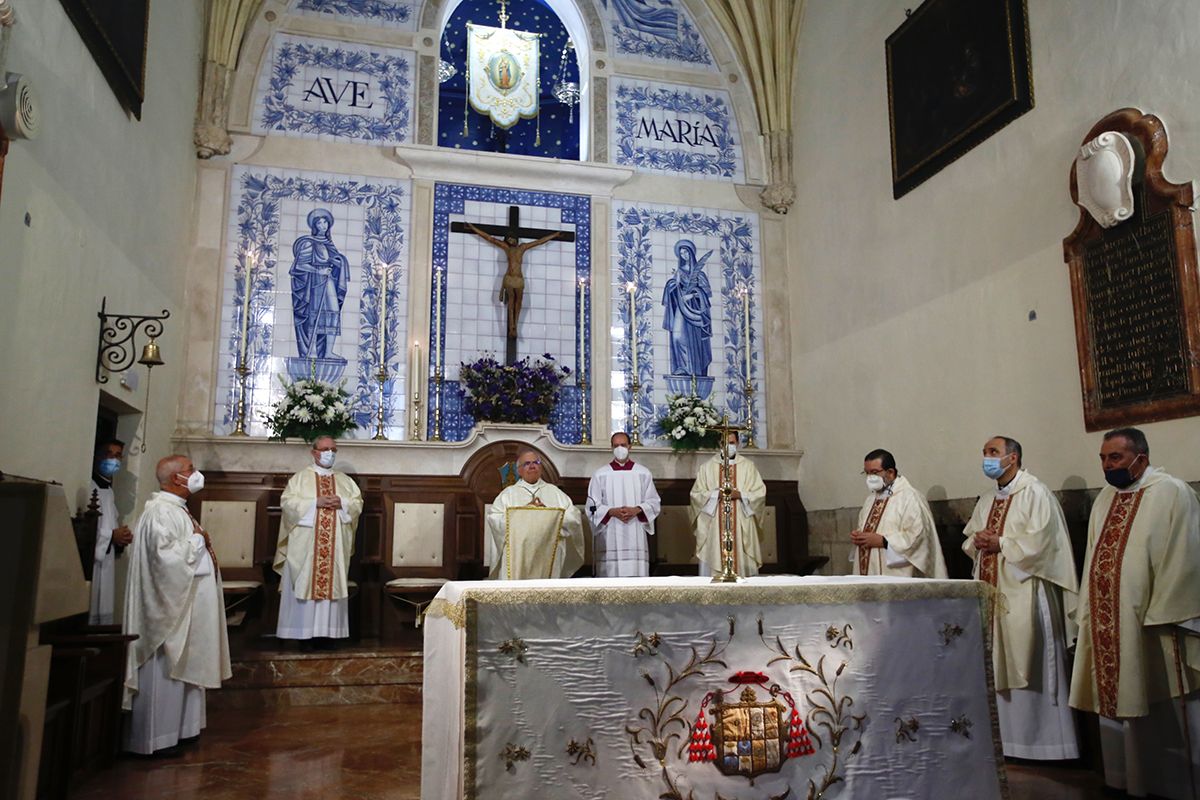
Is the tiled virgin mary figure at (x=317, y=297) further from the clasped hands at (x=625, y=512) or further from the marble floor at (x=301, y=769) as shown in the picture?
the marble floor at (x=301, y=769)

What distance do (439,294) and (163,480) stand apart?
4.13 meters

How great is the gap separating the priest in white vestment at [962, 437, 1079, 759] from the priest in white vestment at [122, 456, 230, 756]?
4.73m

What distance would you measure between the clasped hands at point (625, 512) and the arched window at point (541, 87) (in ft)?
14.3

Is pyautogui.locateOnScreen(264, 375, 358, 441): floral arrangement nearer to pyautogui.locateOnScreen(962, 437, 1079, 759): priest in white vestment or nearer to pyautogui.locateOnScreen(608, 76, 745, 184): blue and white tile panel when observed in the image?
pyautogui.locateOnScreen(608, 76, 745, 184): blue and white tile panel

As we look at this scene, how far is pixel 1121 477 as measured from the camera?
16.0ft

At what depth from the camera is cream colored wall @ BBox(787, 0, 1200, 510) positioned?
5941mm

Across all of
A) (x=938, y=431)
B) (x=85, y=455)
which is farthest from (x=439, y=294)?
(x=938, y=431)

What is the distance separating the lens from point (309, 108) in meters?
9.72

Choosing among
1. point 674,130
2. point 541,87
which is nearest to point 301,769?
point 674,130

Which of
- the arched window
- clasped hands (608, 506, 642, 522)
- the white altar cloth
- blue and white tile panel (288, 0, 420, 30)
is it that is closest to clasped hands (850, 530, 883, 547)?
clasped hands (608, 506, 642, 522)

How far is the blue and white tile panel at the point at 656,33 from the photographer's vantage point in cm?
1079

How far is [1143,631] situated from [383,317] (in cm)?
706

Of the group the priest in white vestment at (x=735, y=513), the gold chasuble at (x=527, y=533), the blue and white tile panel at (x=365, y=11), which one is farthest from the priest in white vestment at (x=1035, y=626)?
the blue and white tile panel at (x=365, y=11)

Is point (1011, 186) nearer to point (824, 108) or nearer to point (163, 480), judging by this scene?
point (824, 108)
